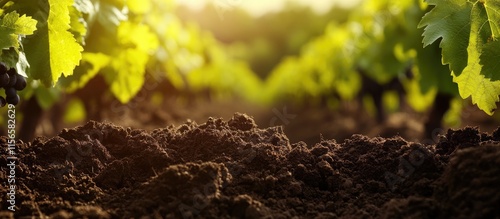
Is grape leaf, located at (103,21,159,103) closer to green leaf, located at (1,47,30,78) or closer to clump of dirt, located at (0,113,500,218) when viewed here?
green leaf, located at (1,47,30,78)

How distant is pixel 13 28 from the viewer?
3270 millimetres

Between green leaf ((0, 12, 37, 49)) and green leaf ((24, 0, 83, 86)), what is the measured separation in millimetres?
481

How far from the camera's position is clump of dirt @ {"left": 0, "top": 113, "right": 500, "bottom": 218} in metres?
2.62

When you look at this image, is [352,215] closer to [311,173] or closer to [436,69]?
[311,173]

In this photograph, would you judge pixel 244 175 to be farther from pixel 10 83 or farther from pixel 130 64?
pixel 130 64

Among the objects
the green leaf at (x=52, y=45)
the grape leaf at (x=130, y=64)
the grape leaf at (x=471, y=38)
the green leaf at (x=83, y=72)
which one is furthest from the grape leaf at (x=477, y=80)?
the grape leaf at (x=130, y=64)

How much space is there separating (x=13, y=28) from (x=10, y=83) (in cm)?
33

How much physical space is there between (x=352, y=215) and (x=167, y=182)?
2.61 feet

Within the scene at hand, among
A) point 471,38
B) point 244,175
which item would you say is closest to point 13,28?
point 244,175

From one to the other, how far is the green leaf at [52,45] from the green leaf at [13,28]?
1.58 feet

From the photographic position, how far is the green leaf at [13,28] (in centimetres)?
323

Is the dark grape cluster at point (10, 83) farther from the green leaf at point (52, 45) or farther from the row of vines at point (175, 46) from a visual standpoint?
the green leaf at point (52, 45)

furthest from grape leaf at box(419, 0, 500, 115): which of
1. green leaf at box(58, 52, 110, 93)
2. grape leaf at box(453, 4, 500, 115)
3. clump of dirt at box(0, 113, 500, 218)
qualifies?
green leaf at box(58, 52, 110, 93)

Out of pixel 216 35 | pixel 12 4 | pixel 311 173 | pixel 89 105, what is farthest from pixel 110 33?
pixel 216 35
